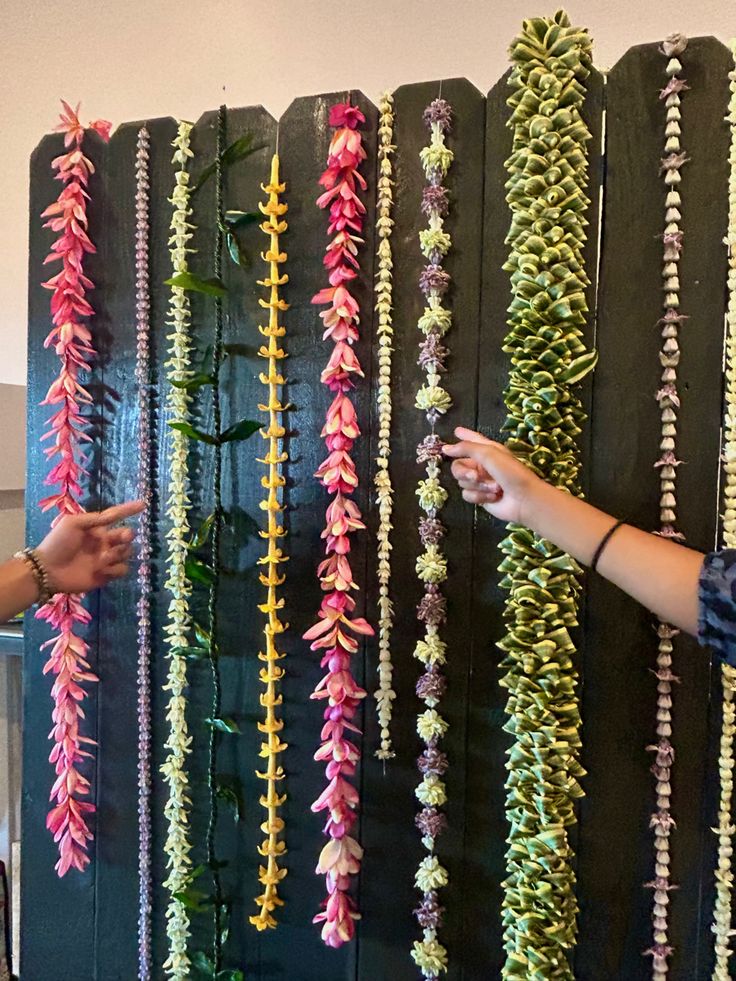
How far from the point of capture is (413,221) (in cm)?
78

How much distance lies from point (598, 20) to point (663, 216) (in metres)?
0.41

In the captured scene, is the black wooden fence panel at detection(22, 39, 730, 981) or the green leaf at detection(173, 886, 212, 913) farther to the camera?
the green leaf at detection(173, 886, 212, 913)

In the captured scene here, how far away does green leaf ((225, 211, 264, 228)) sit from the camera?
806mm

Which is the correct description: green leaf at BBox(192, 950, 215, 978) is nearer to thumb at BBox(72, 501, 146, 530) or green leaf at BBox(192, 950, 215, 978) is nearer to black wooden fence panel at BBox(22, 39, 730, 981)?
black wooden fence panel at BBox(22, 39, 730, 981)

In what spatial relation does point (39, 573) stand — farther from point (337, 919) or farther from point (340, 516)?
point (337, 919)

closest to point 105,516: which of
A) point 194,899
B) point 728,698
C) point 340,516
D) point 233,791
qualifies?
point 340,516

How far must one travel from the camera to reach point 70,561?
80 cm

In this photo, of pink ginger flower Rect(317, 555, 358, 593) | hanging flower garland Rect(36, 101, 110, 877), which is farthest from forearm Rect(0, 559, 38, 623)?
pink ginger flower Rect(317, 555, 358, 593)

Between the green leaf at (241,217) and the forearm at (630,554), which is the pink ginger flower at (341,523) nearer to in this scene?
the forearm at (630,554)

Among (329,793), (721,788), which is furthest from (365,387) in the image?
(721,788)

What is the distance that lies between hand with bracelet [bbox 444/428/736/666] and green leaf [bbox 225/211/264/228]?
39 cm

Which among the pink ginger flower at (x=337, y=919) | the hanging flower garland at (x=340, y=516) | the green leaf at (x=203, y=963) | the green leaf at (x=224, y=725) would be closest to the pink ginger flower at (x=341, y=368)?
the hanging flower garland at (x=340, y=516)

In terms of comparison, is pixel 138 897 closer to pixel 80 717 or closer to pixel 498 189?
pixel 80 717

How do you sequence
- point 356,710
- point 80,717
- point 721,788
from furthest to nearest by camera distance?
point 80,717 → point 356,710 → point 721,788
